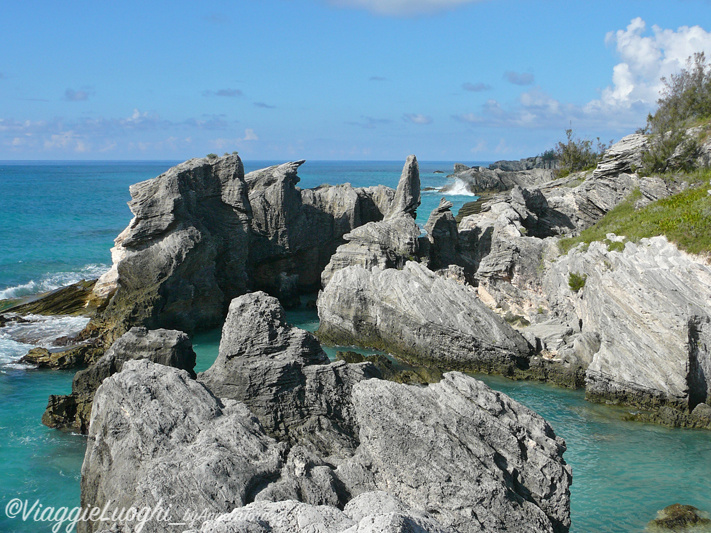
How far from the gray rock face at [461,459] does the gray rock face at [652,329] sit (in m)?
11.0

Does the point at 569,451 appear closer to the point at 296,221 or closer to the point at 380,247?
the point at 380,247

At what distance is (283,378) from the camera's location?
14.7m

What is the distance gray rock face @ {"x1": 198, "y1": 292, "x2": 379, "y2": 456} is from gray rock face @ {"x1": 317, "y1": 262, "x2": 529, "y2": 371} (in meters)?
9.85

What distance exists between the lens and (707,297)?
2123 centimetres

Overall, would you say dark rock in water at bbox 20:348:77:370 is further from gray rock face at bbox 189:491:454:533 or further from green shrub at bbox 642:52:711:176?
green shrub at bbox 642:52:711:176

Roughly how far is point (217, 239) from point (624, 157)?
1040 inches

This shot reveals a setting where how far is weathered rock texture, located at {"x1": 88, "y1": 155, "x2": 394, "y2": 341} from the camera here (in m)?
29.5

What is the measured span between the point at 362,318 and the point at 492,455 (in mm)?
17797

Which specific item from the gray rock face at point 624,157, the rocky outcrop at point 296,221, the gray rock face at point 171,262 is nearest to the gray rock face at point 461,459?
the gray rock face at point 171,262


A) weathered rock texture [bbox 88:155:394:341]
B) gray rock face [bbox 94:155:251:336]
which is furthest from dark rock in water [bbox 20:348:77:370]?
gray rock face [bbox 94:155:251:336]

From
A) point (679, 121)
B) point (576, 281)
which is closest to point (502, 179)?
point (679, 121)

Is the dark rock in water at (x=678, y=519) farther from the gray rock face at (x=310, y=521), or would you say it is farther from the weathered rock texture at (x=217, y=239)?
the weathered rock texture at (x=217, y=239)

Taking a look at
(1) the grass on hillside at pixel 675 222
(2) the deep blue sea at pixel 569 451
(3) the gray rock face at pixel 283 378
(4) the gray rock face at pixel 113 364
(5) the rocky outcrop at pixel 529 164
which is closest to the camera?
(3) the gray rock face at pixel 283 378

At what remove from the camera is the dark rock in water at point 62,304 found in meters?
32.4
